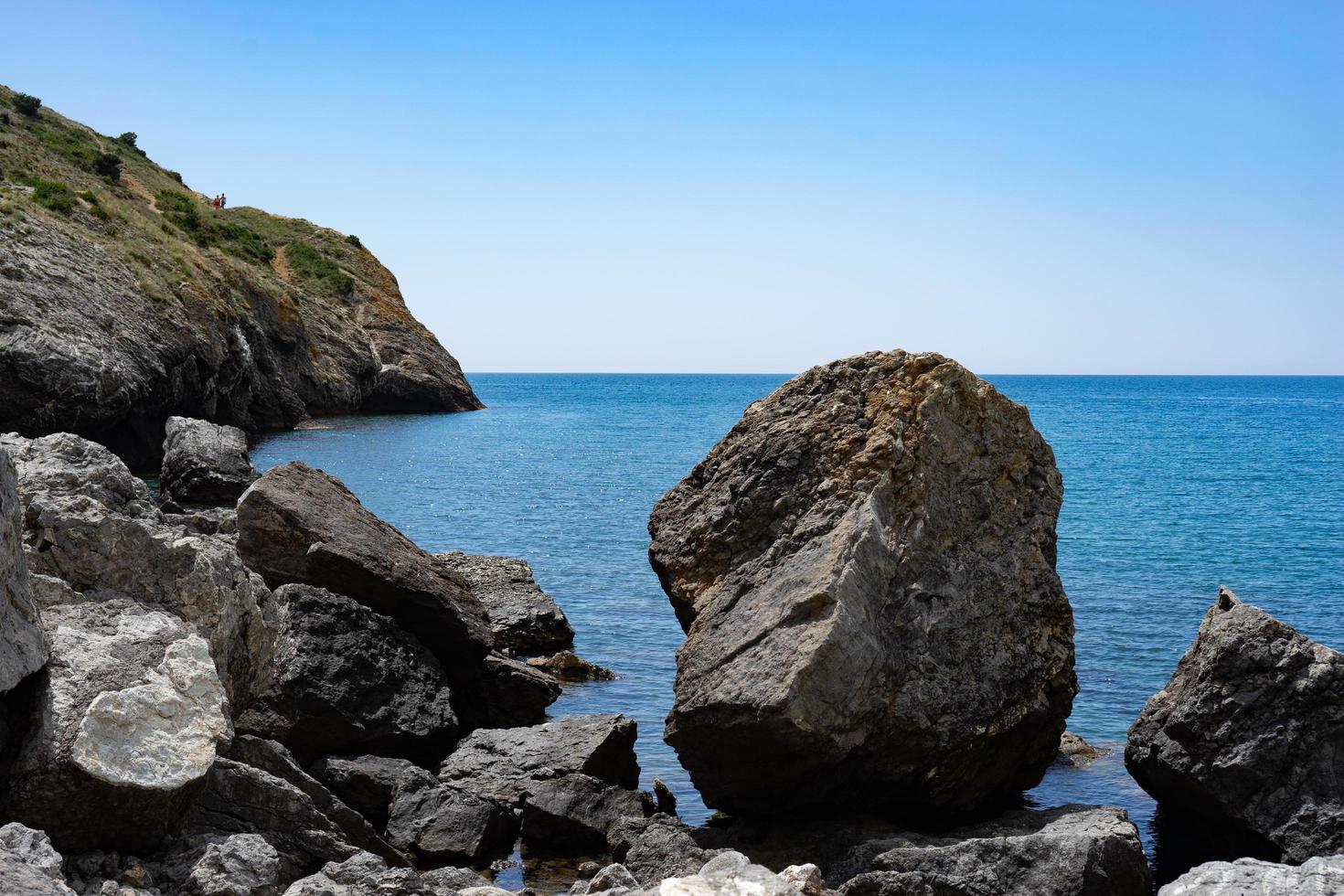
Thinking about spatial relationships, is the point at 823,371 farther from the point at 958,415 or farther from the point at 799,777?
the point at 799,777

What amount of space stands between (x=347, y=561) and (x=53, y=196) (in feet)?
155

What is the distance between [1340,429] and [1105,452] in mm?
51944

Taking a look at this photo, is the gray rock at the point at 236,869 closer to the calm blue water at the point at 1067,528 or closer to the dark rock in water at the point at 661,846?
the dark rock in water at the point at 661,846

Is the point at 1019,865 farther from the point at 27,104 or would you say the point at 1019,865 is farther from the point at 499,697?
the point at 27,104

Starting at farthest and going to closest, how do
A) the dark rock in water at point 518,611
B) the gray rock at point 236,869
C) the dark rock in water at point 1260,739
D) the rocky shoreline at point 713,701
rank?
the dark rock in water at point 518,611, the dark rock in water at point 1260,739, the rocky shoreline at point 713,701, the gray rock at point 236,869

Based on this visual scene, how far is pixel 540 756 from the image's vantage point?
13.1m

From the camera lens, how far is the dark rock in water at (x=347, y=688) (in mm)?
12680

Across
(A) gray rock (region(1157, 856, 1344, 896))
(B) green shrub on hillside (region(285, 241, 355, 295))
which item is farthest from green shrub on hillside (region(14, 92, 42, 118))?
(A) gray rock (region(1157, 856, 1344, 896))

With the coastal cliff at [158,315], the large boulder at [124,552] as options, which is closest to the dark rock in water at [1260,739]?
the large boulder at [124,552]

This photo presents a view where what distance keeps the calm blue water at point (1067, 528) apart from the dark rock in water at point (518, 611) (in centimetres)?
66

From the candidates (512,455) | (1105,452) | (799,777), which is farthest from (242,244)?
(799,777)

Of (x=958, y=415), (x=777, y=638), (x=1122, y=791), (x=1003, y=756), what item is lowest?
(x=1122, y=791)

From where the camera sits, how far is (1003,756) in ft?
39.2

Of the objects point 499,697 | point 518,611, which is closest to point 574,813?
point 499,697
